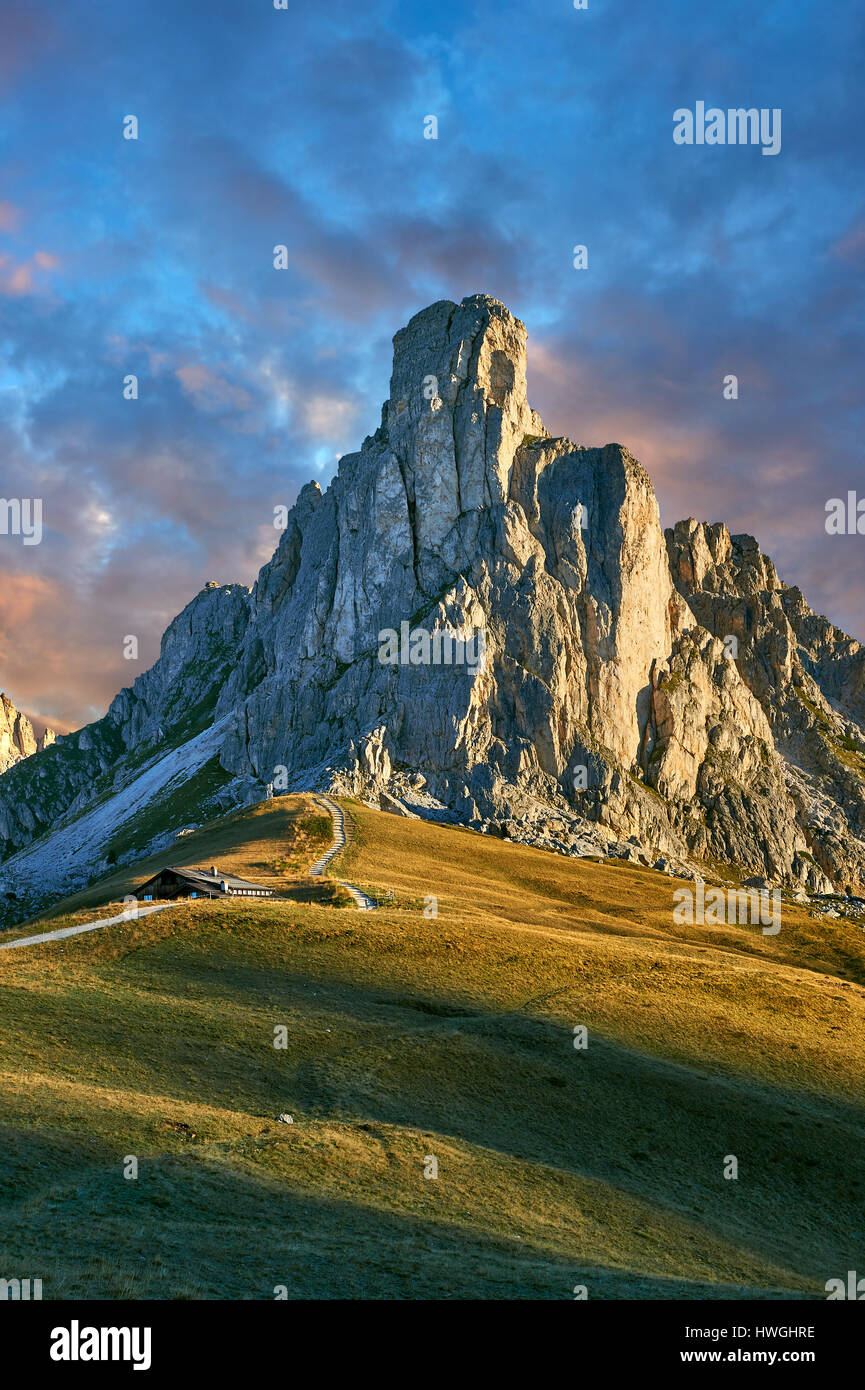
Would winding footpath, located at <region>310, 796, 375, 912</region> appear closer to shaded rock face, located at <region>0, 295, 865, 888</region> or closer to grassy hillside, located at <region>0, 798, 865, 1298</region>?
grassy hillside, located at <region>0, 798, 865, 1298</region>

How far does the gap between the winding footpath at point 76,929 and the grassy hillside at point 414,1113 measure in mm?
2220

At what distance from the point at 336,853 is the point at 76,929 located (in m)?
38.8

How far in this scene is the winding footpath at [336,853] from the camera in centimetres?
6339

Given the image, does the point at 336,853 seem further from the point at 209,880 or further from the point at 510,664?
the point at 510,664

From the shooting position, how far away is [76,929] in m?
51.0

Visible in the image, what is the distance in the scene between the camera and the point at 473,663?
16438 cm

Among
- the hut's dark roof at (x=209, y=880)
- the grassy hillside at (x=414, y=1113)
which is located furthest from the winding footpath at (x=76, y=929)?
the hut's dark roof at (x=209, y=880)

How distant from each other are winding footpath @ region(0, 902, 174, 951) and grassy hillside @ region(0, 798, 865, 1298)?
2.22 m

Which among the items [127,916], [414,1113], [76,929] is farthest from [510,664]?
[414,1113]

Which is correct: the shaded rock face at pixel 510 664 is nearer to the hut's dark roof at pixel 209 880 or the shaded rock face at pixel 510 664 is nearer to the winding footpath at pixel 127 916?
the winding footpath at pixel 127 916

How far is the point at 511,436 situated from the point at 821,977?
150m

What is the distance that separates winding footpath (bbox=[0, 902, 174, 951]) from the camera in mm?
47250
